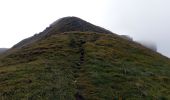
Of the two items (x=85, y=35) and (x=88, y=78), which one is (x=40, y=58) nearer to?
(x=88, y=78)

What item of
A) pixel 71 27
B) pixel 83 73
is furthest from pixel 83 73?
pixel 71 27

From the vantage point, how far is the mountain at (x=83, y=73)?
55.4 meters

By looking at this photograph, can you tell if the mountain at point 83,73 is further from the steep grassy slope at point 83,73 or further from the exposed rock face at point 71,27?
the exposed rock face at point 71,27

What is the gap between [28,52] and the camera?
90.6 meters

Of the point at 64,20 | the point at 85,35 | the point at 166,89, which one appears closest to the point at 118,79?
the point at 166,89

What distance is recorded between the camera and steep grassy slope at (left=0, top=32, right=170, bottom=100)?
55.5 m

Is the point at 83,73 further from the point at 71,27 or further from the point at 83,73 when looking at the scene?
the point at 71,27

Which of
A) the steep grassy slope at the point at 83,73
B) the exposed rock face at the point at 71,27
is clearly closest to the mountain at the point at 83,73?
the steep grassy slope at the point at 83,73

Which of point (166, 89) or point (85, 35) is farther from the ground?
point (85, 35)

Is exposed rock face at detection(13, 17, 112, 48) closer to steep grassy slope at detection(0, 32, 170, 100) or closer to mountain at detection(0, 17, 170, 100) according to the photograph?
mountain at detection(0, 17, 170, 100)

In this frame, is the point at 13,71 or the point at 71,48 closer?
the point at 13,71

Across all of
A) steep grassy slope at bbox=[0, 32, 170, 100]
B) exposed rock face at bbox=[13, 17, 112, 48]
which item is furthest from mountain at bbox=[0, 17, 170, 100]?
exposed rock face at bbox=[13, 17, 112, 48]

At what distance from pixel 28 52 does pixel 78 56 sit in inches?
628

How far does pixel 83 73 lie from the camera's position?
66.4 meters
